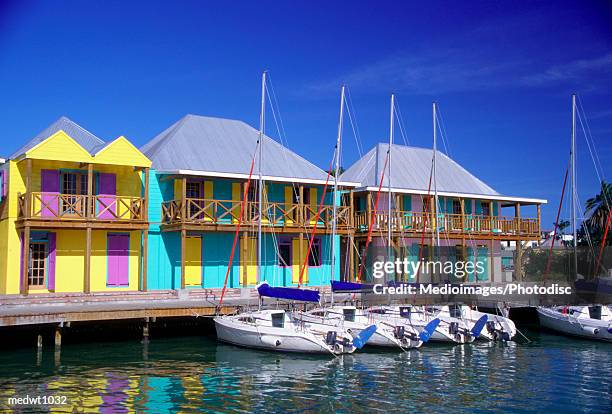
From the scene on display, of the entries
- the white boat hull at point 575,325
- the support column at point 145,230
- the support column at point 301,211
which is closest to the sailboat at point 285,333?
the support column at point 145,230

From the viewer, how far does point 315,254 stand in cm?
3369

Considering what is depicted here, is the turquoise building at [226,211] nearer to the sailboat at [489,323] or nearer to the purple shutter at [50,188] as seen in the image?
the purple shutter at [50,188]

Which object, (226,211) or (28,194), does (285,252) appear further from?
(28,194)

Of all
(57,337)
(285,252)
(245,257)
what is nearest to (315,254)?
(285,252)

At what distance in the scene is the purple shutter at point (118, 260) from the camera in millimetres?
28625

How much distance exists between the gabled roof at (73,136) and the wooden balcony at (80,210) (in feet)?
7.82

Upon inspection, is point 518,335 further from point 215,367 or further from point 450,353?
point 215,367

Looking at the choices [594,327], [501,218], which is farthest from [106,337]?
[501,218]

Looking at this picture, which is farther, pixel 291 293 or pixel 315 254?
pixel 315 254

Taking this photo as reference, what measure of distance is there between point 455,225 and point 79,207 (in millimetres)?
21179

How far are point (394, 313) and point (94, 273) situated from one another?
1280 cm

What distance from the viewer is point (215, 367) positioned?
20.2 m

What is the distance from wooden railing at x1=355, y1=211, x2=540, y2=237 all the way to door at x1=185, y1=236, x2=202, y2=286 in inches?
344

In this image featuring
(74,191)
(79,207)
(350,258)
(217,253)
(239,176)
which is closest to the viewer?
(79,207)
